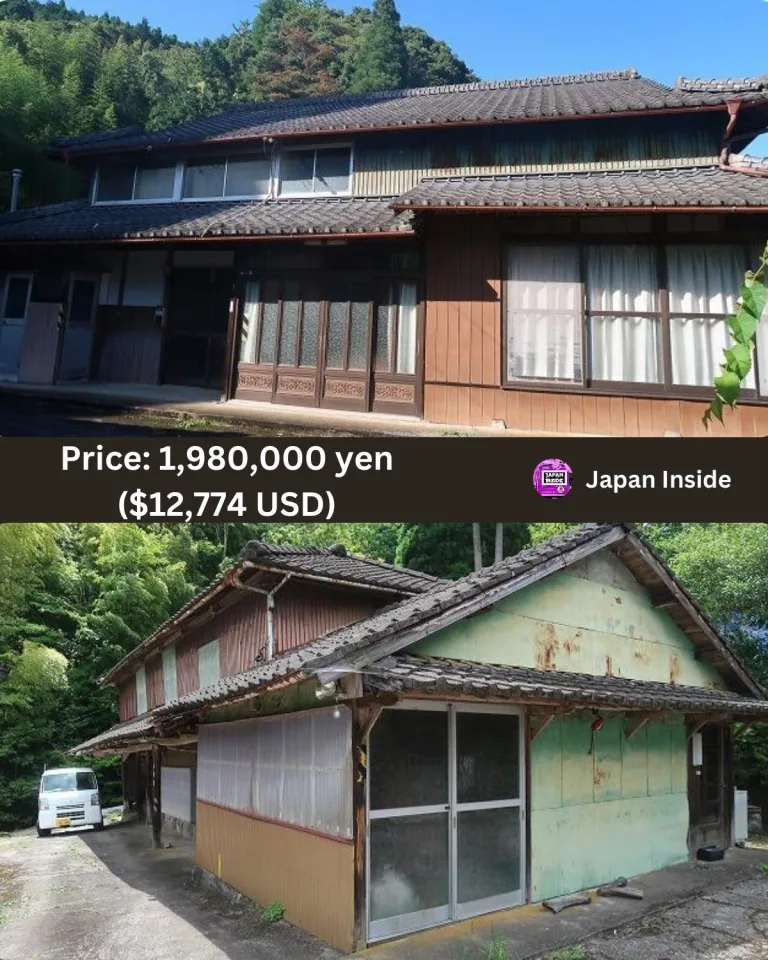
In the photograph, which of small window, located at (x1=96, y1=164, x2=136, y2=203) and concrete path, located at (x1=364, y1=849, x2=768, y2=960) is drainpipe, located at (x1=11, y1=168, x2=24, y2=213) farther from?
concrete path, located at (x1=364, y1=849, x2=768, y2=960)

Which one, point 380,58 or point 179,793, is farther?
point 179,793

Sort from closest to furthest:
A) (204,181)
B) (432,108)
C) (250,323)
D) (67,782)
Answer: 1. (250,323)
2. (432,108)
3. (204,181)
4. (67,782)

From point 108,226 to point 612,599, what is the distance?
27.0 ft

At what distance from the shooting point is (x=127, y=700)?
716 inches

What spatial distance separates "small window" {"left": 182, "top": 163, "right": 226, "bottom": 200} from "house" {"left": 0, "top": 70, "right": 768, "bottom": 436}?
0.09 ft

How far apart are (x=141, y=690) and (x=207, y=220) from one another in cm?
1115

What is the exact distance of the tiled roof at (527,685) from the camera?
14.5ft

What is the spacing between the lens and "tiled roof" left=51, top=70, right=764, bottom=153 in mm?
9102

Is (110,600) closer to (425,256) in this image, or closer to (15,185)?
(15,185)

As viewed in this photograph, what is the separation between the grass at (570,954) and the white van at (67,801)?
42.4 ft

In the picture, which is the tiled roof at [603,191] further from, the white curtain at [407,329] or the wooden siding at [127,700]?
the wooden siding at [127,700]

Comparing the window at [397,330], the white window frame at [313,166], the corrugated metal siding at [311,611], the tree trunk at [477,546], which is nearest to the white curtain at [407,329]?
the window at [397,330]

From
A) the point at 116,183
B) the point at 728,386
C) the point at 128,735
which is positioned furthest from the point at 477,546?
the point at 728,386

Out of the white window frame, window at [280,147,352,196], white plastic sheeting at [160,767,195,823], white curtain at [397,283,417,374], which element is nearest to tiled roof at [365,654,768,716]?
white curtain at [397,283,417,374]
